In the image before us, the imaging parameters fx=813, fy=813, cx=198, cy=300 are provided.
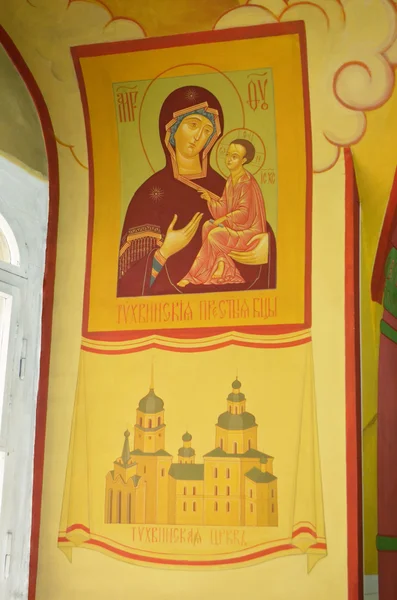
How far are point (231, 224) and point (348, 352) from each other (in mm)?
931

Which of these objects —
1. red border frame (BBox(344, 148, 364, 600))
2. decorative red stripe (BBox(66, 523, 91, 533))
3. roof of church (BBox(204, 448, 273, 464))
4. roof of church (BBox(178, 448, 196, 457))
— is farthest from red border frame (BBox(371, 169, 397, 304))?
decorative red stripe (BBox(66, 523, 91, 533))

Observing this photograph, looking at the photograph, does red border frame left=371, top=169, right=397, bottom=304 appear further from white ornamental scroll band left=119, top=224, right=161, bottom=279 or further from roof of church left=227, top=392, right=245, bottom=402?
white ornamental scroll band left=119, top=224, right=161, bottom=279

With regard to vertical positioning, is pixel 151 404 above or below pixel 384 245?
below

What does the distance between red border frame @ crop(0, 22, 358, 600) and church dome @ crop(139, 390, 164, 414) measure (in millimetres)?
538

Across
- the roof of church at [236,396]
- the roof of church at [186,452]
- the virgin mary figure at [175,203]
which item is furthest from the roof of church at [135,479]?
the virgin mary figure at [175,203]

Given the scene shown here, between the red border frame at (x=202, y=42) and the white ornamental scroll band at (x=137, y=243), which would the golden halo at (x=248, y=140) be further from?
the white ornamental scroll band at (x=137, y=243)

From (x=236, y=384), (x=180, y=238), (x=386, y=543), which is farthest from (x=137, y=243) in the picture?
(x=386, y=543)

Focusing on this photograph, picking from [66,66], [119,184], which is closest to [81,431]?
[119,184]

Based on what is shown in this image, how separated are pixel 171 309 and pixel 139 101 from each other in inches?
45.0

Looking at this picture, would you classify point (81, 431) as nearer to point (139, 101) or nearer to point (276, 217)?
point (276, 217)

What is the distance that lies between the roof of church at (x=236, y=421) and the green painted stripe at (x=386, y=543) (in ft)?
4.93

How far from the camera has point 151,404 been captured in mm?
4211

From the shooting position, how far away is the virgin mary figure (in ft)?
14.3

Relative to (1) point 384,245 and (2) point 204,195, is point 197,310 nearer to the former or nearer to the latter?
(2) point 204,195
